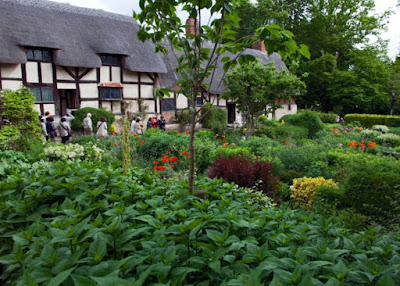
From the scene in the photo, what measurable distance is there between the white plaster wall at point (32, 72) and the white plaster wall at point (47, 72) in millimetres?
317

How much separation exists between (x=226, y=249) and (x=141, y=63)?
1892cm

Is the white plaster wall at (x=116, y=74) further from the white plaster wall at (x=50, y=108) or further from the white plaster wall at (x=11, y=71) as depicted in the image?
the white plaster wall at (x=11, y=71)

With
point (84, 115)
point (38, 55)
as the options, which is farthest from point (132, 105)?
point (38, 55)

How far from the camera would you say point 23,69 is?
1566 cm

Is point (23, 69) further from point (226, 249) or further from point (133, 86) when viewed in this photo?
point (226, 249)

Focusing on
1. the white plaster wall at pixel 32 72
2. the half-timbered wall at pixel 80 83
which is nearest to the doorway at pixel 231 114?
the half-timbered wall at pixel 80 83

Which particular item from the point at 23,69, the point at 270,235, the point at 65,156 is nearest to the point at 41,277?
the point at 270,235

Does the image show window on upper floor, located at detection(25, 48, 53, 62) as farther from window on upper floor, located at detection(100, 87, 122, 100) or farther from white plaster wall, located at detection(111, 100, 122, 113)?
white plaster wall, located at detection(111, 100, 122, 113)

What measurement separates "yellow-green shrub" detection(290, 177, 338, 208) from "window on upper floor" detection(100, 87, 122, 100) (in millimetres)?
14704

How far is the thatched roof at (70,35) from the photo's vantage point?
50.7ft

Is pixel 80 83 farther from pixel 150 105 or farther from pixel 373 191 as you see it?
pixel 373 191

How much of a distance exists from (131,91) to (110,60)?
2177mm

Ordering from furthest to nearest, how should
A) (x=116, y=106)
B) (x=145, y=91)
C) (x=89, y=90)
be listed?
(x=145, y=91), (x=116, y=106), (x=89, y=90)

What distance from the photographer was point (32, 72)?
631 inches
